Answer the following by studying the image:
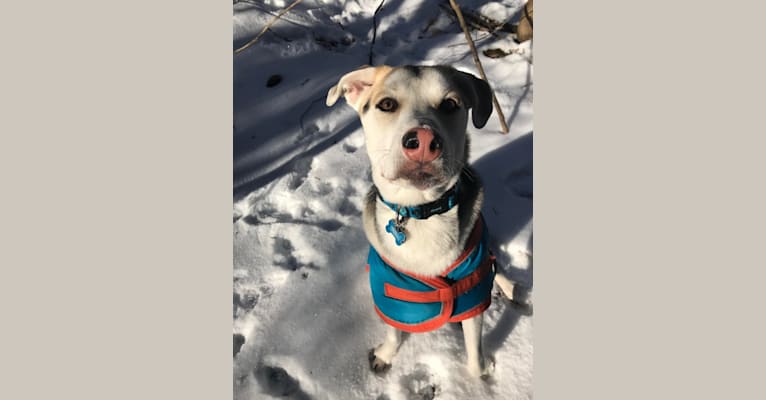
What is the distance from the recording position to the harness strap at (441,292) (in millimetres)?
1934

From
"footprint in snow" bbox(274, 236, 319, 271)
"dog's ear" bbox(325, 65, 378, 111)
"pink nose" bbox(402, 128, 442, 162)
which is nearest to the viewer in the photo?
"pink nose" bbox(402, 128, 442, 162)

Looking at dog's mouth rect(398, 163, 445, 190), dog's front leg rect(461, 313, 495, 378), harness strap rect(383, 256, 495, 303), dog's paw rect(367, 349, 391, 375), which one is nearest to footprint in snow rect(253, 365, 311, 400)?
dog's paw rect(367, 349, 391, 375)

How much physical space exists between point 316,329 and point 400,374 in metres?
0.59

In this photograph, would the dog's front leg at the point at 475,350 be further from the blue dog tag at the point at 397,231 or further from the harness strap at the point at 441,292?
the blue dog tag at the point at 397,231

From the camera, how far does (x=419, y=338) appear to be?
2.43 m

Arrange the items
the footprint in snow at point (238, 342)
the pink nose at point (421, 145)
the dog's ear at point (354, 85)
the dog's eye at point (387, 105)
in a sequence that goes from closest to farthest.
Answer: the pink nose at point (421, 145), the dog's eye at point (387, 105), the dog's ear at point (354, 85), the footprint in snow at point (238, 342)

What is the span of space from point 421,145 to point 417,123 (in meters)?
0.10

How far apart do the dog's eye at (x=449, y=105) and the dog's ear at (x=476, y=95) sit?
12 cm

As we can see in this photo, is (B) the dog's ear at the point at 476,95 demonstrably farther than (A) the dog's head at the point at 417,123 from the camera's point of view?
Yes

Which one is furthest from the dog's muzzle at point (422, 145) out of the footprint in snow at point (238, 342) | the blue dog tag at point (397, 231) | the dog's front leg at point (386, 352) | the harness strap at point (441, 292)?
the footprint in snow at point (238, 342)

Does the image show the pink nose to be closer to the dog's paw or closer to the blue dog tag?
the blue dog tag

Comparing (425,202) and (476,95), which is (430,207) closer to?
(425,202)

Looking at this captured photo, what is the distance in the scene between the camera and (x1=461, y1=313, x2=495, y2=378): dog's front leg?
2.12m

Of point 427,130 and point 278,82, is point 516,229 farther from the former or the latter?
point 278,82
